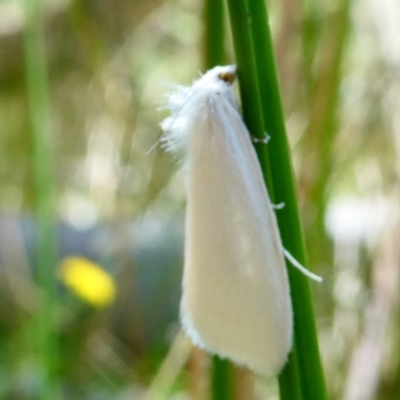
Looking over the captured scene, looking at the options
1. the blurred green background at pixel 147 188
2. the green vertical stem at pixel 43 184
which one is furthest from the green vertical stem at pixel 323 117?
the green vertical stem at pixel 43 184

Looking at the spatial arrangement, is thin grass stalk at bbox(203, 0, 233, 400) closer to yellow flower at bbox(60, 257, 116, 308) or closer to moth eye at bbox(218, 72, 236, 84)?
moth eye at bbox(218, 72, 236, 84)

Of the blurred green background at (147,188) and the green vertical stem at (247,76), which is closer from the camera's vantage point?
the green vertical stem at (247,76)

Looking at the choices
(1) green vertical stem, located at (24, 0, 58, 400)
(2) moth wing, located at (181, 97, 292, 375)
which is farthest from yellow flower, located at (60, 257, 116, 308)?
(2) moth wing, located at (181, 97, 292, 375)

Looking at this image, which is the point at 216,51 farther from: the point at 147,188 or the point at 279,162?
the point at 147,188

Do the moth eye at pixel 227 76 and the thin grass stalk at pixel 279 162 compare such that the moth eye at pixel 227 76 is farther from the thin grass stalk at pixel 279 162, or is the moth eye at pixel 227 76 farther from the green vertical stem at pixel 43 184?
the green vertical stem at pixel 43 184

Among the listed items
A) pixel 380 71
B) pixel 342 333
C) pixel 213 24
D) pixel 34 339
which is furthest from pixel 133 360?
pixel 213 24

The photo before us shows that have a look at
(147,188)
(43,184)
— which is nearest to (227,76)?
(43,184)

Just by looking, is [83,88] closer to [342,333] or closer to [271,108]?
[342,333]
